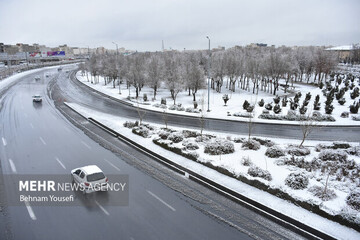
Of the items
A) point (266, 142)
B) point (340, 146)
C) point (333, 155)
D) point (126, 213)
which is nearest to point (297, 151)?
point (333, 155)

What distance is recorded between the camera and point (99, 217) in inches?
497

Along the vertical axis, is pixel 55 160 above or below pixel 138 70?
below

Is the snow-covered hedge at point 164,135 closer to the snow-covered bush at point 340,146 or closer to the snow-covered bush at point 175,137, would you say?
the snow-covered bush at point 175,137

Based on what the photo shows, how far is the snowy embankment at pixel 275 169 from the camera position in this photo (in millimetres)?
12570

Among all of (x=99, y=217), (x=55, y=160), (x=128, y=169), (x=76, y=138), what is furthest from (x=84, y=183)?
(x=76, y=138)

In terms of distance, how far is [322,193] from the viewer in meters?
13.7

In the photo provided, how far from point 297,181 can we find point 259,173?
7.34 ft

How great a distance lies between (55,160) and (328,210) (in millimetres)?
18351

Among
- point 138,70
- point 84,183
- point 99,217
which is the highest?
point 138,70

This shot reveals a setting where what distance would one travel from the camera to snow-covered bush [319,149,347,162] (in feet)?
58.3

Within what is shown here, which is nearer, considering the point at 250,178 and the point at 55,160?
the point at 250,178

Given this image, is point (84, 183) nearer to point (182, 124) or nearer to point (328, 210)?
point (328, 210)

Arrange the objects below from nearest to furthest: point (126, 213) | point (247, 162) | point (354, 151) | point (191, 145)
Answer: point (126, 213) → point (247, 162) → point (354, 151) → point (191, 145)

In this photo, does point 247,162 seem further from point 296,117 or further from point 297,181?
point 296,117
